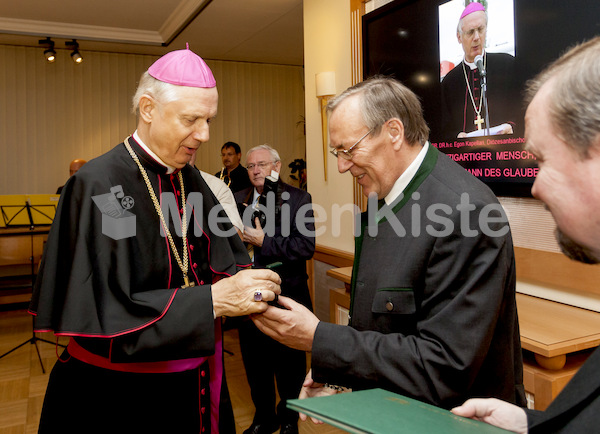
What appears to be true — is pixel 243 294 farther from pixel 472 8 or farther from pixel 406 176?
pixel 472 8

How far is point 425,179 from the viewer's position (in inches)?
50.1

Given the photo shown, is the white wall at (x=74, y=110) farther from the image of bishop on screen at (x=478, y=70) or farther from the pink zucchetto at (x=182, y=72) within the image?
the pink zucchetto at (x=182, y=72)

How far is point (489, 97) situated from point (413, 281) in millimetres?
1551

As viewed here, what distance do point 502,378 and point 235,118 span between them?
7927 millimetres

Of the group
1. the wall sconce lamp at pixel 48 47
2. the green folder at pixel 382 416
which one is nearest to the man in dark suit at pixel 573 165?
the green folder at pixel 382 416

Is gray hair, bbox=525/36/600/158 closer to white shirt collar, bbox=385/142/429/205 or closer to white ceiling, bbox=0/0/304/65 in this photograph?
white shirt collar, bbox=385/142/429/205

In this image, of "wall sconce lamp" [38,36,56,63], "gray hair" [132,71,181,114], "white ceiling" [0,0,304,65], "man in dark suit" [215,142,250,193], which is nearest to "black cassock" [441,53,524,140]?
"gray hair" [132,71,181,114]

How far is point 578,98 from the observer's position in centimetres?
62

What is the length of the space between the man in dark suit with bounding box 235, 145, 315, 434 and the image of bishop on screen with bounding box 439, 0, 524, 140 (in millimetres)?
1106

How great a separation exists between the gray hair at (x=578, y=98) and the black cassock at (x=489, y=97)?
1.70 metres

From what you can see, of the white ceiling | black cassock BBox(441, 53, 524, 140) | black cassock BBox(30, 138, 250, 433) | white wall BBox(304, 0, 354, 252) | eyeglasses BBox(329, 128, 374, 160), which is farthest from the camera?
the white ceiling

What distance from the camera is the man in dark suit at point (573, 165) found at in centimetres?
62

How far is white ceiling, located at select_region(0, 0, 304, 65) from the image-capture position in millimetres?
5699

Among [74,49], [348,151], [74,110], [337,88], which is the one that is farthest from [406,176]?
[74,110]
